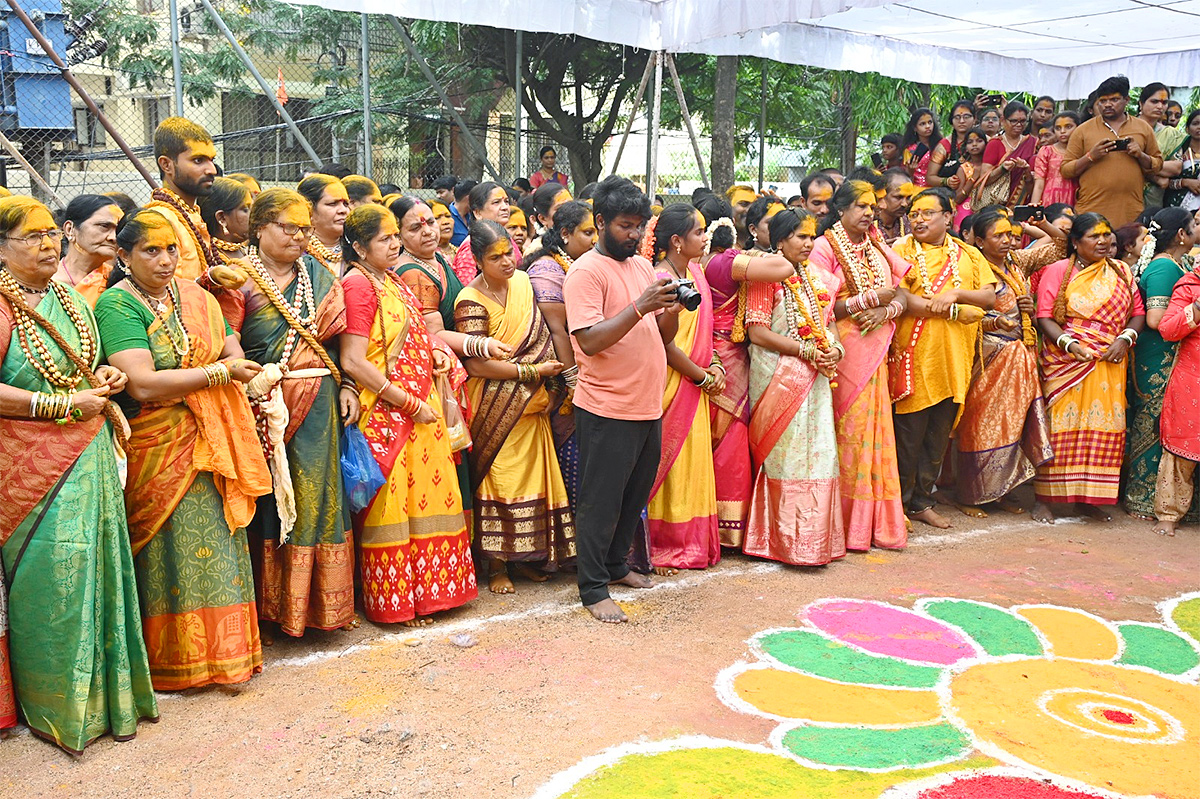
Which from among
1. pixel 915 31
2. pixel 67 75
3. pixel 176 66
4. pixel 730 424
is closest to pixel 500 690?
pixel 730 424

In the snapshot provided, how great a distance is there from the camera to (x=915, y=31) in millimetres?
8914

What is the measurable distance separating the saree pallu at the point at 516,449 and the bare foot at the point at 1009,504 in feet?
10.7

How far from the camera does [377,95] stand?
40.8 ft

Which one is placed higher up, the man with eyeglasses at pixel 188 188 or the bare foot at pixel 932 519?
the man with eyeglasses at pixel 188 188

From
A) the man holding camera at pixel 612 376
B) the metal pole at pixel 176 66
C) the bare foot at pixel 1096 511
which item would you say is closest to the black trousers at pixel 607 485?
the man holding camera at pixel 612 376

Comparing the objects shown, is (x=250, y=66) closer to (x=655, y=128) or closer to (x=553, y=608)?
(x=655, y=128)

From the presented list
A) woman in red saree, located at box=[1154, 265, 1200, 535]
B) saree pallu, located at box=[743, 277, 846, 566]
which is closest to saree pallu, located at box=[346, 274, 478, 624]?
saree pallu, located at box=[743, 277, 846, 566]

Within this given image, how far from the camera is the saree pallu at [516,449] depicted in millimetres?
4867

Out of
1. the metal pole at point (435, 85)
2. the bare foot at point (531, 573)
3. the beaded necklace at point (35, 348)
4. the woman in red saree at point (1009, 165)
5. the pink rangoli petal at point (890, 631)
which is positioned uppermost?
the metal pole at point (435, 85)

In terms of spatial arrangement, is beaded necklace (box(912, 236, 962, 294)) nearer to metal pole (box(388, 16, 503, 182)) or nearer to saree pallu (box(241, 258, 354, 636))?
saree pallu (box(241, 258, 354, 636))

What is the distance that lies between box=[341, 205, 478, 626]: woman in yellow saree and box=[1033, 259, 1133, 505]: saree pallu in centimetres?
402

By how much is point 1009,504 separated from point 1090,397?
0.90m

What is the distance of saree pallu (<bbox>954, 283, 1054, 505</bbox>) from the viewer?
640cm

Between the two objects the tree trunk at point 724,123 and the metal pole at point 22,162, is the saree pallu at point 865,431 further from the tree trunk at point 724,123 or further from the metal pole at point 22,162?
the tree trunk at point 724,123
